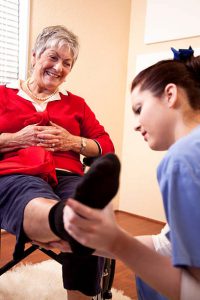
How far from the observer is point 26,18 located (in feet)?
7.32

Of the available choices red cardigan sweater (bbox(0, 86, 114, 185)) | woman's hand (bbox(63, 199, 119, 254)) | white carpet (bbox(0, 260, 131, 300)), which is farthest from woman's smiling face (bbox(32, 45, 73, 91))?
woman's hand (bbox(63, 199, 119, 254))

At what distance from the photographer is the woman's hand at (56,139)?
1.37 metres

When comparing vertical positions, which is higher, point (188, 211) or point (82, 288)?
point (188, 211)

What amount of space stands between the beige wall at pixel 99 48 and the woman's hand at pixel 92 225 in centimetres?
202

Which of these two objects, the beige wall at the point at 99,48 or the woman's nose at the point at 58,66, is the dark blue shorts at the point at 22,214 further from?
the beige wall at the point at 99,48

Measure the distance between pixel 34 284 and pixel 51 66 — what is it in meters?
1.13

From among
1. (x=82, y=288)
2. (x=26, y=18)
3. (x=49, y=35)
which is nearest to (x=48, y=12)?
(x=26, y=18)

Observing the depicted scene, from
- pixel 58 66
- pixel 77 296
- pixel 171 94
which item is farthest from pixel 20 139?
pixel 171 94

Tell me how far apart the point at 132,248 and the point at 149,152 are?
2459mm

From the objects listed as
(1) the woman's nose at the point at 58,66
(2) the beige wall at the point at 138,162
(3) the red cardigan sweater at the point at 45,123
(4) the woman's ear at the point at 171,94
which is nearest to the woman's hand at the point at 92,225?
(4) the woman's ear at the point at 171,94

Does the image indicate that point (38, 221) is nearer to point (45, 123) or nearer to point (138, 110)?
point (138, 110)

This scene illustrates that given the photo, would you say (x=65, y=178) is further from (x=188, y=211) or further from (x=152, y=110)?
(x=188, y=211)

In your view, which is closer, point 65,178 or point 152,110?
point 152,110

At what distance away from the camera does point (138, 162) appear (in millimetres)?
3111
